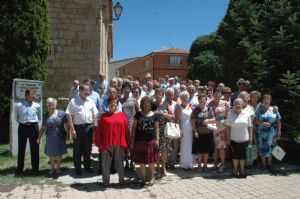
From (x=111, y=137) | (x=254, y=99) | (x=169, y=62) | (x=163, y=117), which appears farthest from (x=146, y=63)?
(x=111, y=137)

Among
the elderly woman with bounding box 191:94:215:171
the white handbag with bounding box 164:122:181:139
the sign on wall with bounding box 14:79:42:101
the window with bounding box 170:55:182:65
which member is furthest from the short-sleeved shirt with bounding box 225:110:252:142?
the window with bounding box 170:55:182:65

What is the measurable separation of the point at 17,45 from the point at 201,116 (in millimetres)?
6227

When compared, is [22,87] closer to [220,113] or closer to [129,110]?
[129,110]

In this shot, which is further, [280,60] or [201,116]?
[280,60]

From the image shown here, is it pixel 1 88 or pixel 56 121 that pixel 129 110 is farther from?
pixel 1 88

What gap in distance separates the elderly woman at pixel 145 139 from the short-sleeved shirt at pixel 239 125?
1649mm

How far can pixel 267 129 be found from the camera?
7672 mm

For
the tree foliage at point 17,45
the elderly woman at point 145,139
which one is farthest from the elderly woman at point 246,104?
the tree foliage at point 17,45

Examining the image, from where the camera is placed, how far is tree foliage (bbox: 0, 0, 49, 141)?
10289 mm

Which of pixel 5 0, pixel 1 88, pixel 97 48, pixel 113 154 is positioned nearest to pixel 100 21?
pixel 97 48

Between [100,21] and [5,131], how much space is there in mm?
6279

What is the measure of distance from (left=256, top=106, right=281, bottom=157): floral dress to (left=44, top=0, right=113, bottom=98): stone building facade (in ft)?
28.0

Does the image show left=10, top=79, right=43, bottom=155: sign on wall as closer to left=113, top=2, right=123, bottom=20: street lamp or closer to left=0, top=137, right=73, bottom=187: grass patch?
left=0, top=137, right=73, bottom=187: grass patch

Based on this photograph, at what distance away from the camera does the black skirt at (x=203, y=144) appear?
7391mm
